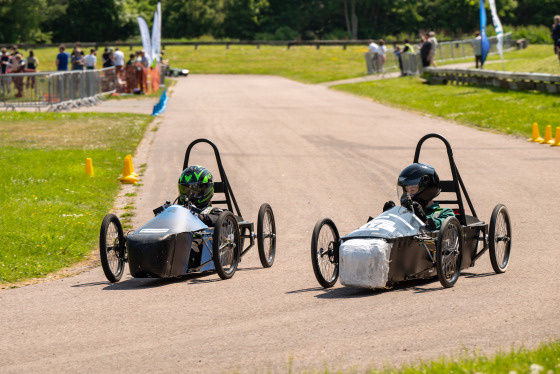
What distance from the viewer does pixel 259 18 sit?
108m

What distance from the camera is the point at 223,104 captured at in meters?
37.2

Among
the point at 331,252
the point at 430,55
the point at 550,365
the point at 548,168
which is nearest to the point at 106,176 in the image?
the point at 548,168

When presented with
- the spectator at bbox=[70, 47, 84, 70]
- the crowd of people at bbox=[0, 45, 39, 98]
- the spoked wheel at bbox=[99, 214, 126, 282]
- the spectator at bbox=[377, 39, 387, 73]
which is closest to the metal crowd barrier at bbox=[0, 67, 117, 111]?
the crowd of people at bbox=[0, 45, 39, 98]

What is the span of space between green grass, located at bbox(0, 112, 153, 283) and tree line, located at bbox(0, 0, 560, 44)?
212ft

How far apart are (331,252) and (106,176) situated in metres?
10.5

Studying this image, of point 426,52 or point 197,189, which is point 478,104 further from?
point 197,189

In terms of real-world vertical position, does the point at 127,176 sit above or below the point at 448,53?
below

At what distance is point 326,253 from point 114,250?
99.1 inches

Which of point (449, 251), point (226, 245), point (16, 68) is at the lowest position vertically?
point (226, 245)

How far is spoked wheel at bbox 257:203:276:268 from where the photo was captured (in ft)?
35.0

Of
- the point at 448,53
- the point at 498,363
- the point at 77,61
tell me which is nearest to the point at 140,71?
the point at 77,61

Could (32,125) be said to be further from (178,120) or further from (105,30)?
(105,30)

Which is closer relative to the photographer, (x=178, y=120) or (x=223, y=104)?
(x=178, y=120)

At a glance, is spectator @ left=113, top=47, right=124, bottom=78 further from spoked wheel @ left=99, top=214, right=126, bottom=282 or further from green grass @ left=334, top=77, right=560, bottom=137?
spoked wheel @ left=99, top=214, right=126, bottom=282
